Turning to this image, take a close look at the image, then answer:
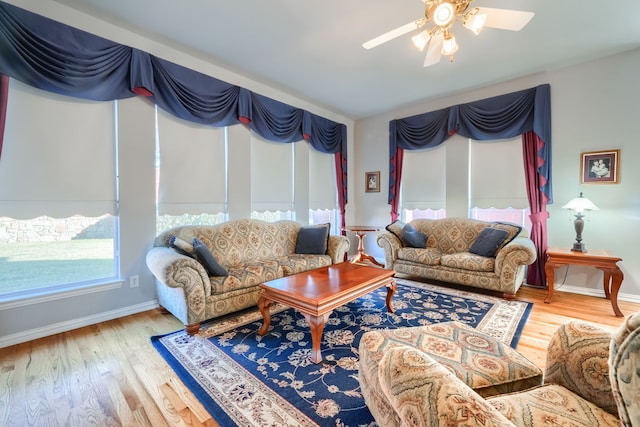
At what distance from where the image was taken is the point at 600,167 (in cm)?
343

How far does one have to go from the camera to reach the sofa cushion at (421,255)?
3729mm

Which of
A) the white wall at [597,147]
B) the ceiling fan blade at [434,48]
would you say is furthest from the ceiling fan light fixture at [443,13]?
the white wall at [597,147]

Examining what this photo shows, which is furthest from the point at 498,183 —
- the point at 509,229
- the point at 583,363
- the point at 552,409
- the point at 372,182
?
the point at 552,409

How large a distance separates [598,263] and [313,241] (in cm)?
331

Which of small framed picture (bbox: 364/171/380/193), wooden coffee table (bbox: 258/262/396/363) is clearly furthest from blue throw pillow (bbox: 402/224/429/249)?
small framed picture (bbox: 364/171/380/193)

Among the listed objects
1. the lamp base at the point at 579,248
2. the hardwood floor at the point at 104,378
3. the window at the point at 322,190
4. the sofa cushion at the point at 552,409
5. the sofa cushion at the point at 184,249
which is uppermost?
the window at the point at 322,190

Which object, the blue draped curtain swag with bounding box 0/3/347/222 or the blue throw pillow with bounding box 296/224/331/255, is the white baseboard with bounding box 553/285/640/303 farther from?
the blue draped curtain swag with bounding box 0/3/347/222

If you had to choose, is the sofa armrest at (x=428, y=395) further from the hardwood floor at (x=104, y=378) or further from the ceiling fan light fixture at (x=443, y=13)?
the ceiling fan light fixture at (x=443, y=13)

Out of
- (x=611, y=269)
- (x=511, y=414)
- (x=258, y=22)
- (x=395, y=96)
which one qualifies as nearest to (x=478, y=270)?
(x=611, y=269)

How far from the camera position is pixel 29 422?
146cm

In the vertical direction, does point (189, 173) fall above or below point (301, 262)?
above

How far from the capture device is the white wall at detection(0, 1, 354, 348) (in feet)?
7.70

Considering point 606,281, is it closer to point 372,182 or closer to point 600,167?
point 600,167

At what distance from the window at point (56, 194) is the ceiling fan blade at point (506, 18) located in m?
3.56
